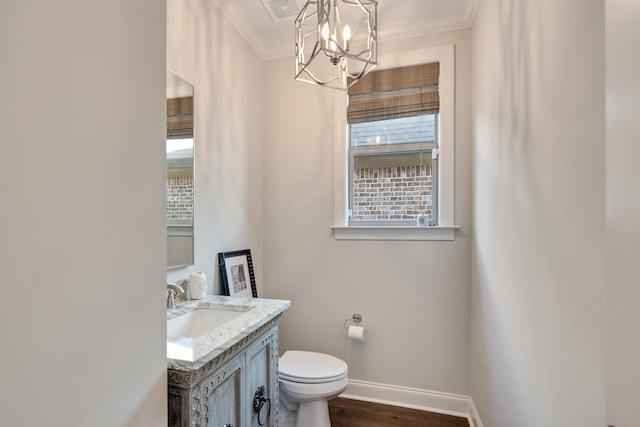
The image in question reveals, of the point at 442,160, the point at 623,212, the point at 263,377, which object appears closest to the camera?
the point at 623,212

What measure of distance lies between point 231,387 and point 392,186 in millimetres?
1752

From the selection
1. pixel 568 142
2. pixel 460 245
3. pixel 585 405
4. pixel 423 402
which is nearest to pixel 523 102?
pixel 568 142

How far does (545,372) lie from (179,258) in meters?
1.64

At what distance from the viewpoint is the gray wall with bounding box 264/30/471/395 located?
2.17 m

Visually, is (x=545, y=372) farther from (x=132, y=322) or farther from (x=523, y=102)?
(x=132, y=322)

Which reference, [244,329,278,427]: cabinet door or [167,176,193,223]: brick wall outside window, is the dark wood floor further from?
[167,176,193,223]: brick wall outside window

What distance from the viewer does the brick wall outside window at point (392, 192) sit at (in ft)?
7.62

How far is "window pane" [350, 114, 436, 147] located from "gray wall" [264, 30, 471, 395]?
20 cm

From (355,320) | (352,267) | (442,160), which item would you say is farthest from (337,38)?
(355,320)

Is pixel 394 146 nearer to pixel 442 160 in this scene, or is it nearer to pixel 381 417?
pixel 442 160

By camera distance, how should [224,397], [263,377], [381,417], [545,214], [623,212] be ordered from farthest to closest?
1. [381,417]
2. [263,377]
3. [224,397]
4. [545,214]
5. [623,212]

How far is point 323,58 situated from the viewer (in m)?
2.42

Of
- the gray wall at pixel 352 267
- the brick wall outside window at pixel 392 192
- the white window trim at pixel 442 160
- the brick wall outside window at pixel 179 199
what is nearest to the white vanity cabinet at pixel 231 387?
the brick wall outside window at pixel 179 199

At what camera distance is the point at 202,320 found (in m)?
1.55
